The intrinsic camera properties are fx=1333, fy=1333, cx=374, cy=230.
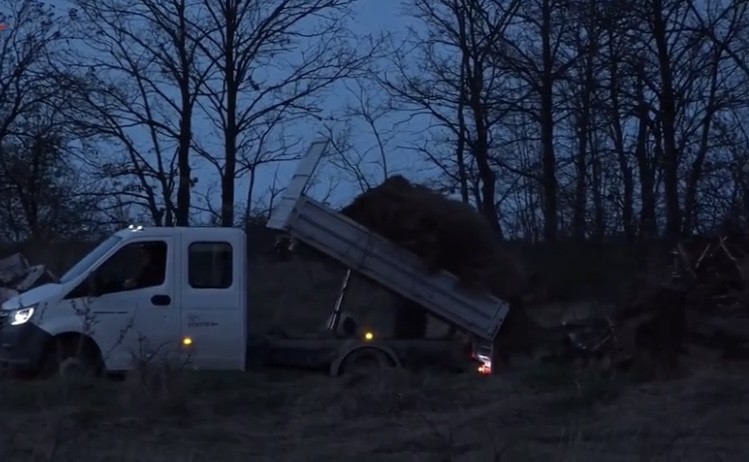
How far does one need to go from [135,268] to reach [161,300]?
1.74ft

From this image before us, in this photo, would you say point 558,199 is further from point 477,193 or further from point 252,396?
point 252,396

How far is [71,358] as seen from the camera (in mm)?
15375

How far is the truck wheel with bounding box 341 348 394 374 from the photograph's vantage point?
52.1 ft

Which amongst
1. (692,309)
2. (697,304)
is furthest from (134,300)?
(697,304)

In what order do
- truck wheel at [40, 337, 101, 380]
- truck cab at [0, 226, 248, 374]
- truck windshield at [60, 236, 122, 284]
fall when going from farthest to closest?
truck windshield at [60, 236, 122, 284] < truck cab at [0, 226, 248, 374] < truck wheel at [40, 337, 101, 380]

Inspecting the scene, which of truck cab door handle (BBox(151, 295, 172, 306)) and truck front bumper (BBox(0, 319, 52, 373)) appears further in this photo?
truck cab door handle (BBox(151, 295, 172, 306))

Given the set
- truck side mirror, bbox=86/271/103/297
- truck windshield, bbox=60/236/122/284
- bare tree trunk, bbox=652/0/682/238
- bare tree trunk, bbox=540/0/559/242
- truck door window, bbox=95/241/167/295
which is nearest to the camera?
truck side mirror, bbox=86/271/103/297

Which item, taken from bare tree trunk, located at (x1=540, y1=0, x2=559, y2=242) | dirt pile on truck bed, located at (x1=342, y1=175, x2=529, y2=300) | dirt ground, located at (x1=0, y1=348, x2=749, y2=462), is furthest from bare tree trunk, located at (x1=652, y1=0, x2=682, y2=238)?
dirt ground, located at (x1=0, y1=348, x2=749, y2=462)

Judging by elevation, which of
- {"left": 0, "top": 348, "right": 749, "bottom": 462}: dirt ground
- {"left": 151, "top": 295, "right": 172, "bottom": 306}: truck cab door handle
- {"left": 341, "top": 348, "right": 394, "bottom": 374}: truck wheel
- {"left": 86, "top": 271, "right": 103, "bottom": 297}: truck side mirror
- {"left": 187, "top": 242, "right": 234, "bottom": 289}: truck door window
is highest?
{"left": 187, "top": 242, "right": 234, "bottom": 289}: truck door window

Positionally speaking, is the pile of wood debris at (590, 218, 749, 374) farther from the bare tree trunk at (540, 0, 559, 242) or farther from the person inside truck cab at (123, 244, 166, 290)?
the bare tree trunk at (540, 0, 559, 242)

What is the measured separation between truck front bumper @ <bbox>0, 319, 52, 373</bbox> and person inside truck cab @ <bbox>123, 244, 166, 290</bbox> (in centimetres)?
114

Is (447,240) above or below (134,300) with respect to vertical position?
above

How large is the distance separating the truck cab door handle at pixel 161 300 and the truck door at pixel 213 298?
0.57 ft

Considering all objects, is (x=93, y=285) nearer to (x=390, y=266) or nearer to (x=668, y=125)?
(x=390, y=266)
